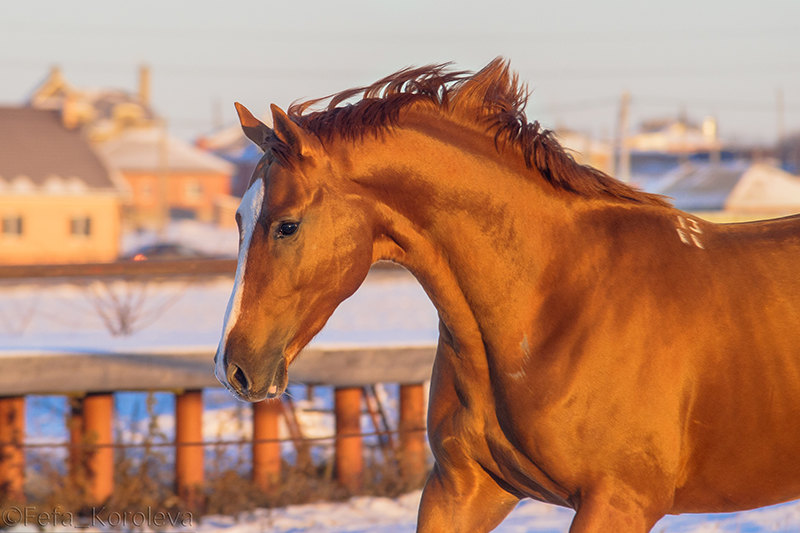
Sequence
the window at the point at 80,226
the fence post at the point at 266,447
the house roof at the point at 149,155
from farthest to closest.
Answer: the house roof at the point at 149,155
the window at the point at 80,226
the fence post at the point at 266,447

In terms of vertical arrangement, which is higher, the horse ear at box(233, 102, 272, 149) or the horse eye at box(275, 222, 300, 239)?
the horse ear at box(233, 102, 272, 149)

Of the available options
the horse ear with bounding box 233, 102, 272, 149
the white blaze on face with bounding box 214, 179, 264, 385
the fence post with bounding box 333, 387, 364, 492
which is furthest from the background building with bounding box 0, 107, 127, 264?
the white blaze on face with bounding box 214, 179, 264, 385

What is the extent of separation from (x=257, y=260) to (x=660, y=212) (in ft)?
4.16

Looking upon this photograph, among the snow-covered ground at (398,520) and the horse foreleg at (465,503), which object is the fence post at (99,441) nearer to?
the snow-covered ground at (398,520)

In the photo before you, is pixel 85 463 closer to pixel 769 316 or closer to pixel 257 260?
pixel 257 260

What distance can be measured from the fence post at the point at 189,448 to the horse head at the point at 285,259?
3.10 m

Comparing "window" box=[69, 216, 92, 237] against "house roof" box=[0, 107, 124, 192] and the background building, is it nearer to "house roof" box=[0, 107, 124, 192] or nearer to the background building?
the background building

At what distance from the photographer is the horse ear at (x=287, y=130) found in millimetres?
2650

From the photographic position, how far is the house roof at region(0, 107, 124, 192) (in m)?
36.4

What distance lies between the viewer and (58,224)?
3778 centimetres

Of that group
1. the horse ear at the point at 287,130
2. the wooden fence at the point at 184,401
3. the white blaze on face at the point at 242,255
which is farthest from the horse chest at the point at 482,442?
the wooden fence at the point at 184,401

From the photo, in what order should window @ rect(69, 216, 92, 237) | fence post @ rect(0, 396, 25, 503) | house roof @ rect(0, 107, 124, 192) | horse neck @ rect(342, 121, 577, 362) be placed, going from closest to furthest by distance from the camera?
horse neck @ rect(342, 121, 577, 362) < fence post @ rect(0, 396, 25, 503) < house roof @ rect(0, 107, 124, 192) < window @ rect(69, 216, 92, 237)

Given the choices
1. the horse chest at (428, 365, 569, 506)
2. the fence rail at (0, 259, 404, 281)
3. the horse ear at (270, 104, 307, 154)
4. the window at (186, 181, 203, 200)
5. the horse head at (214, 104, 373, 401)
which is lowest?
the window at (186, 181, 203, 200)

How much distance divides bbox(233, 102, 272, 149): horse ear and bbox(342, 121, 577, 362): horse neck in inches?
12.3
